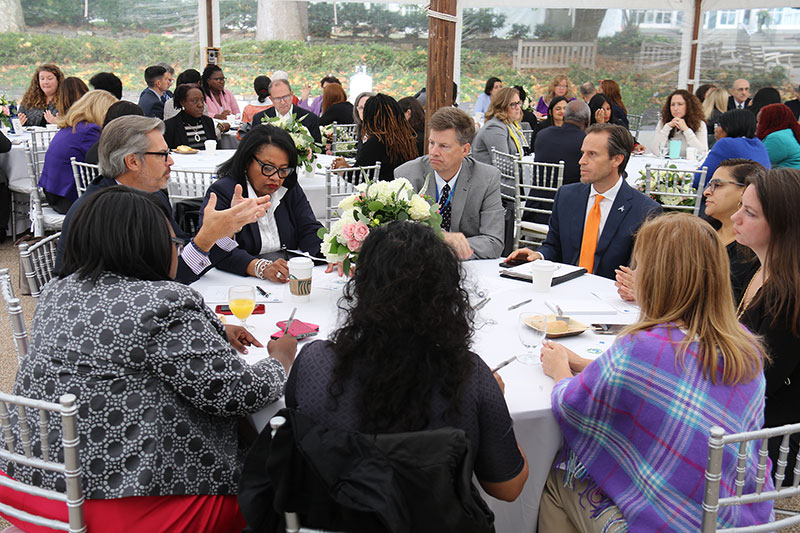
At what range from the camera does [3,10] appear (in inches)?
375

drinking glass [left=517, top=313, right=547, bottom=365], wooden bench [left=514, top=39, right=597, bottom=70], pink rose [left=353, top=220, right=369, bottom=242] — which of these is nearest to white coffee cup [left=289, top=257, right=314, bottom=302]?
pink rose [left=353, top=220, right=369, bottom=242]

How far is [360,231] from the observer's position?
2.31 m

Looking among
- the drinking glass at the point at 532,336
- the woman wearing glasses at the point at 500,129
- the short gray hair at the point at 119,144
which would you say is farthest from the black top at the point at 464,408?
the woman wearing glasses at the point at 500,129

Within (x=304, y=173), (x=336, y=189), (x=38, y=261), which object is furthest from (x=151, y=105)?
(x=38, y=261)

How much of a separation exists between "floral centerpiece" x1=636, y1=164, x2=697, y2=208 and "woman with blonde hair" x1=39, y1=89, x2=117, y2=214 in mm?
3971

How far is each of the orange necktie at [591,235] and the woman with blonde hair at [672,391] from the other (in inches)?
64.4

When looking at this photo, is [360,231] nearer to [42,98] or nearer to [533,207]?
[533,207]

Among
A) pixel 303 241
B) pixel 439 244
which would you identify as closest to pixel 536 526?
pixel 439 244

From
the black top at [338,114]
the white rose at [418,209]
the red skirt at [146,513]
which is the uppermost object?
the black top at [338,114]

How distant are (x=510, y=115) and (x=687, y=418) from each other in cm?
514

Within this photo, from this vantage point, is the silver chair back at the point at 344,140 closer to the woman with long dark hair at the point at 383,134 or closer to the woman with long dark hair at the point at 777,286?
the woman with long dark hair at the point at 383,134

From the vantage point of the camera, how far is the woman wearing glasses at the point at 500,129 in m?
6.28

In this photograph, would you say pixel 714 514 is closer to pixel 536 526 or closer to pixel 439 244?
pixel 536 526

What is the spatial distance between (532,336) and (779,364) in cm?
70
